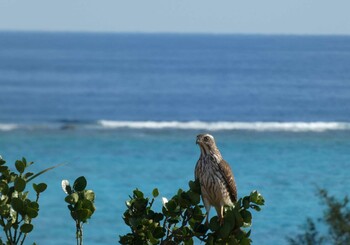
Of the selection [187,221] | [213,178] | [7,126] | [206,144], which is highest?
[7,126]

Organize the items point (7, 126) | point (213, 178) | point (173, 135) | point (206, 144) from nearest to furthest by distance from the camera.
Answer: point (213, 178), point (206, 144), point (173, 135), point (7, 126)

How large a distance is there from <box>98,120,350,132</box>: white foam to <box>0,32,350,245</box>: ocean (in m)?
0.04

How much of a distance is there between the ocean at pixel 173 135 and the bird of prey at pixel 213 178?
10796 mm

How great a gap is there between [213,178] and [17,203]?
630 mm

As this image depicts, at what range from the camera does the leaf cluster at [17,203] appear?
240 centimetres

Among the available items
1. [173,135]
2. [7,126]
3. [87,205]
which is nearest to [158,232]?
[87,205]

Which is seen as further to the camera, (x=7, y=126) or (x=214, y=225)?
(x=7, y=126)

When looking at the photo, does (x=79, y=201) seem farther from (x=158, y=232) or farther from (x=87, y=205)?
(x=158, y=232)

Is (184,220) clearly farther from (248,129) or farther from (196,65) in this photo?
(196,65)

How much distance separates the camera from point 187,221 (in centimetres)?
254

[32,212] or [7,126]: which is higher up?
[7,126]

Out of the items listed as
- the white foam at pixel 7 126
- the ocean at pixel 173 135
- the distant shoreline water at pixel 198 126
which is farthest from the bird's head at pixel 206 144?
the white foam at pixel 7 126

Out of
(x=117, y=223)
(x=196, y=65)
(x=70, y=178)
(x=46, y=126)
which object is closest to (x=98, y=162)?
(x=70, y=178)

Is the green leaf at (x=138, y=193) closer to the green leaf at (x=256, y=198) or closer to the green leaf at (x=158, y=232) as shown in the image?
the green leaf at (x=158, y=232)
